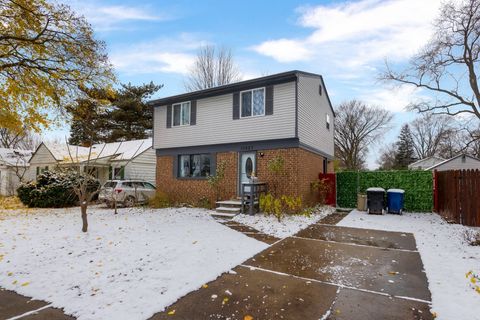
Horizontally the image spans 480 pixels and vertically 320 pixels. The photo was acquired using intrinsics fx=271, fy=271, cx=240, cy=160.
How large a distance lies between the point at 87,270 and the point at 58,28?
9.01 metres

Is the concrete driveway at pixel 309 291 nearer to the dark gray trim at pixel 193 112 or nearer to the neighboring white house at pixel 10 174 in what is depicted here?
the dark gray trim at pixel 193 112

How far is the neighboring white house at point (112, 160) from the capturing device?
792 inches

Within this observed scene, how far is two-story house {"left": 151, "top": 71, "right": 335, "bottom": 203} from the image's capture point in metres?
11.3

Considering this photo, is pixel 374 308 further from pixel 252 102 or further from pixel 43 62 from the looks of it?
pixel 43 62

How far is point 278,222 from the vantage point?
9.45m

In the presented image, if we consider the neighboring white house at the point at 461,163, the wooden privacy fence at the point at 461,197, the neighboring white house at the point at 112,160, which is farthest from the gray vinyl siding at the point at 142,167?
the neighboring white house at the point at 461,163

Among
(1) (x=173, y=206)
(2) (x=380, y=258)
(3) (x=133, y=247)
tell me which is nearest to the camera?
(2) (x=380, y=258)

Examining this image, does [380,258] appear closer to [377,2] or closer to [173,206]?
[377,2]

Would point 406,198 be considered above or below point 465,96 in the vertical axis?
below

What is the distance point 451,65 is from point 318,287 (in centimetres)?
2091

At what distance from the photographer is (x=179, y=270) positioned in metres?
4.92

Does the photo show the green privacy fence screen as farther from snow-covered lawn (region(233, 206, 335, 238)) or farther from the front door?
the front door

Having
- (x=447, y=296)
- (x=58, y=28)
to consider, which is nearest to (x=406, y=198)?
(x=447, y=296)

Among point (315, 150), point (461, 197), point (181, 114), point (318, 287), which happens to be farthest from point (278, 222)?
point (181, 114)
